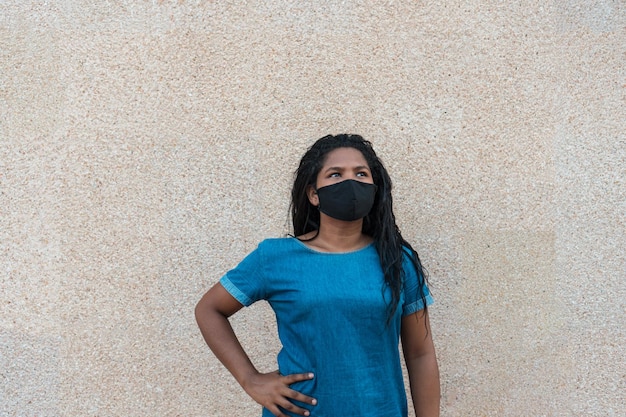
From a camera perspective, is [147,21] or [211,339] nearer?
[211,339]

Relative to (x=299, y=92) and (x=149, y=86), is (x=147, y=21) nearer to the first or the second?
(x=149, y=86)

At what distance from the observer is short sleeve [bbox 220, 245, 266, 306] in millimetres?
1979

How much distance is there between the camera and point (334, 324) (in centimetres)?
184

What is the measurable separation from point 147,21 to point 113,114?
1.53 ft

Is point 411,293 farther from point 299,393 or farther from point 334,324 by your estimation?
point 299,393

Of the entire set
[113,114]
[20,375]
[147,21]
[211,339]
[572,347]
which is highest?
[147,21]

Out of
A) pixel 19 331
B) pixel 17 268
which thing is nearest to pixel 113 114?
pixel 17 268

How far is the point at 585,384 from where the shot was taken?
2.70 meters

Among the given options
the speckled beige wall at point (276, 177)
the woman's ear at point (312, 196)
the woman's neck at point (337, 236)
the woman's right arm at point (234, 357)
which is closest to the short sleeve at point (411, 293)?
the woman's neck at point (337, 236)

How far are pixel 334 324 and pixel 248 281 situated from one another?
0.34 metres

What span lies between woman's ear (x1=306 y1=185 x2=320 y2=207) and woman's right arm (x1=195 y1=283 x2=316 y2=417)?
0.43 metres

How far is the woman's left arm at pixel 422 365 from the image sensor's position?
6.73 feet

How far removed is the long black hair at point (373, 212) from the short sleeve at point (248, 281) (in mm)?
262

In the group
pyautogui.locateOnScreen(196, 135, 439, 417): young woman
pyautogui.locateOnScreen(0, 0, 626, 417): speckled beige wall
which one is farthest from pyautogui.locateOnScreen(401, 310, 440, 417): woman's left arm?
pyautogui.locateOnScreen(0, 0, 626, 417): speckled beige wall
